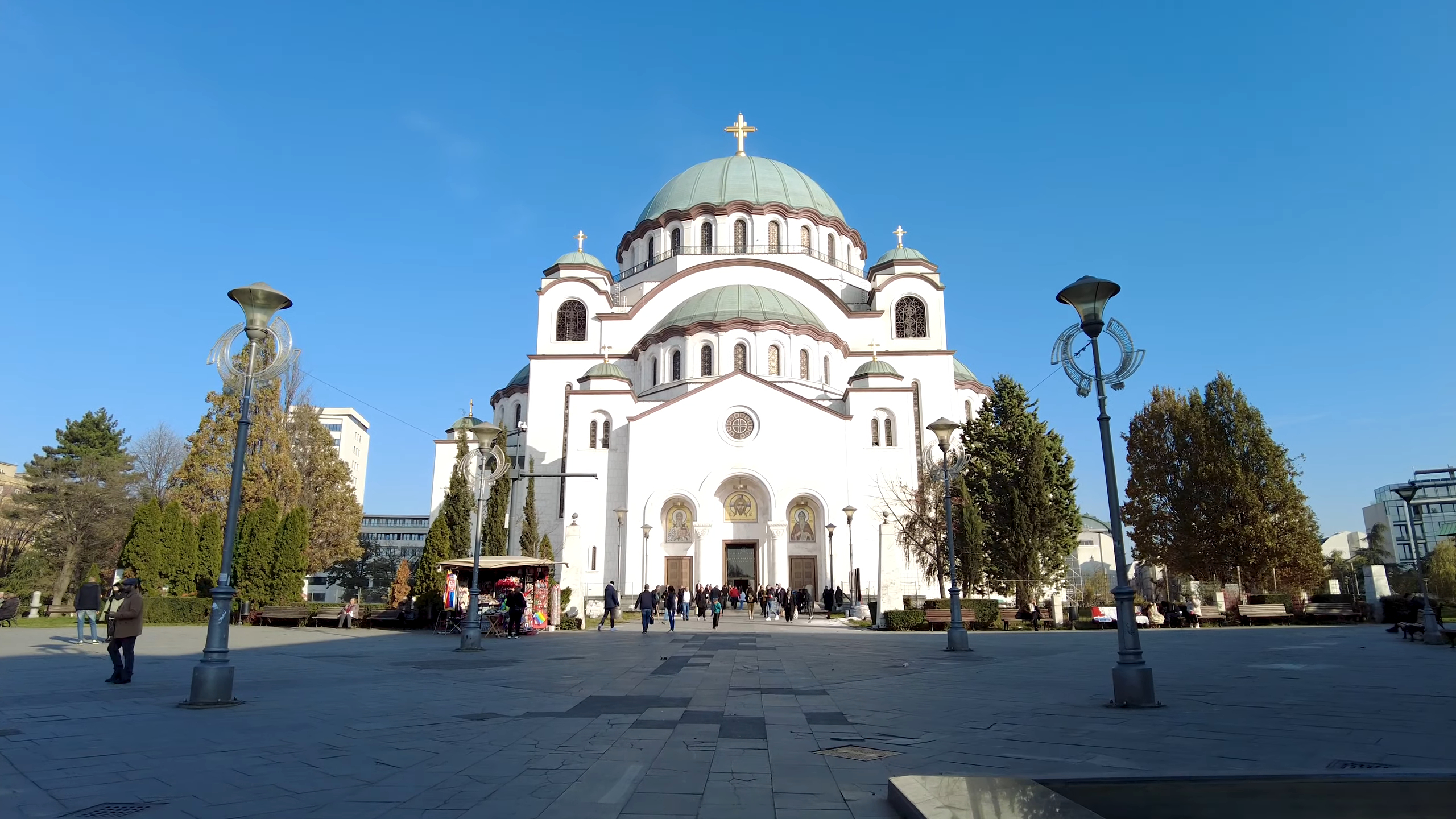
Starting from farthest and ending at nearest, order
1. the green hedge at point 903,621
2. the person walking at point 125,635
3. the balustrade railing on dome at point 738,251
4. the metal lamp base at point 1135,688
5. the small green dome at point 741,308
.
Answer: the balustrade railing on dome at point 738,251 < the small green dome at point 741,308 < the green hedge at point 903,621 < the person walking at point 125,635 < the metal lamp base at point 1135,688

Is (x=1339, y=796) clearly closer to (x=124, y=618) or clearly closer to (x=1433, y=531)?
(x=124, y=618)

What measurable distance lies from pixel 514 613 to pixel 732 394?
52.2 feet

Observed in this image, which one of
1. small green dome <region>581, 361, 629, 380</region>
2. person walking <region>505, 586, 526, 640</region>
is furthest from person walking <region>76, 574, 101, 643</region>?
small green dome <region>581, 361, 629, 380</region>

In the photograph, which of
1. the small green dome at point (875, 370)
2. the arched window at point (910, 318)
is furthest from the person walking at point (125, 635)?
the arched window at point (910, 318)

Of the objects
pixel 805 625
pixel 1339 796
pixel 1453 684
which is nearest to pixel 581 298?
pixel 805 625

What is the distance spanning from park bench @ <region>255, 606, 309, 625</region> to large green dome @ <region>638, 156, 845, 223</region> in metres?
26.7

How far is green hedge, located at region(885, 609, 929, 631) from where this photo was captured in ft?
74.1

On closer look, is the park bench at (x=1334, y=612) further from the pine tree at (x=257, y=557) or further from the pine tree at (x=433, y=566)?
the pine tree at (x=257, y=557)

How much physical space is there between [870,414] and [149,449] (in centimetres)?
3762

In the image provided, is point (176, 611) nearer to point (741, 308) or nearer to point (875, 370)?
point (741, 308)

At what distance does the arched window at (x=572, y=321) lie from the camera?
133 ft

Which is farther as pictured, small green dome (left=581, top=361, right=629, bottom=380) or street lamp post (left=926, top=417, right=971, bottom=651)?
small green dome (left=581, top=361, right=629, bottom=380)

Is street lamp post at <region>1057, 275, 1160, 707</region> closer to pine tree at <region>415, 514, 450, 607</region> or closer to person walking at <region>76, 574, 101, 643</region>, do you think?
person walking at <region>76, 574, 101, 643</region>

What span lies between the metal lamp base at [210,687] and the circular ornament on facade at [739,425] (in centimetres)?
2581
